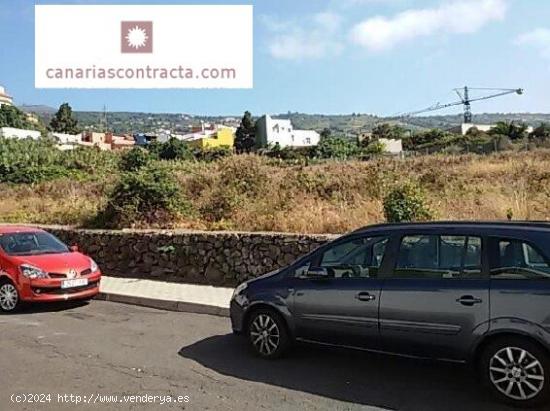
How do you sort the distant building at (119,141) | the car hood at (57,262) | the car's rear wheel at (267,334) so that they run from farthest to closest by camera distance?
the distant building at (119,141)
the car hood at (57,262)
the car's rear wheel at (267,334)

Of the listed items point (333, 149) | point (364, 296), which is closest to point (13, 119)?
point (333, 149)

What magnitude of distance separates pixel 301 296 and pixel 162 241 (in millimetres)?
6823

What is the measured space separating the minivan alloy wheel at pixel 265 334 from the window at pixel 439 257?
1611mm

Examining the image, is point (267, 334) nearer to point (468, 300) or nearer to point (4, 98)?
point (468, 300)

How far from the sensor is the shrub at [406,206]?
1086 centimetres

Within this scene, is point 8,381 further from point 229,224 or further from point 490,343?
point 229,224

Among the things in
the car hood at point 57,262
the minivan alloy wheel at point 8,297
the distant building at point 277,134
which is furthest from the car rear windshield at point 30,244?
the distant building at point 277,134

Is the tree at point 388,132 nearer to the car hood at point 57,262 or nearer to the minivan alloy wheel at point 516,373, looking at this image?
the car hood at point 57,262

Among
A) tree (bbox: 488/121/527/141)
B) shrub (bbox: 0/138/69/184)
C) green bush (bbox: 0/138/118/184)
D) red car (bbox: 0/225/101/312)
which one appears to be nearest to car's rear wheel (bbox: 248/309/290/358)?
red car (bbox: 0/225/101/312)

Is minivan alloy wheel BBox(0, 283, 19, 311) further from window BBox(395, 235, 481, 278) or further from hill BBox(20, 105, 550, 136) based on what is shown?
hill BBox(20, 105, 550, 136)

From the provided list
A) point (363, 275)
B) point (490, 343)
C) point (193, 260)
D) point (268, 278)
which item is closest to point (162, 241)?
point (193, 260)

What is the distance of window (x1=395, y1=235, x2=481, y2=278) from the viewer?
217 inches

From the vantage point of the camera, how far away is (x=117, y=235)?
13.6 m

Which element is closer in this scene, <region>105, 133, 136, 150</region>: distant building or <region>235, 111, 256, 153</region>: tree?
<region>105, 133, 136, 150</region>: distant building
